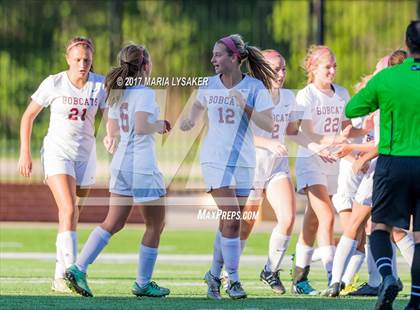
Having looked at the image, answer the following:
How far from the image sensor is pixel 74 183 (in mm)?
10133

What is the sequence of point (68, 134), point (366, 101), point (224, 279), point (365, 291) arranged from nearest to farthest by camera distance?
point (366, 101) → point (68, 134) → point (365, 291) → point (224, 279)

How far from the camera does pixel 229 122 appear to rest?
371 inches

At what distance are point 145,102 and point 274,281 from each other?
199cm

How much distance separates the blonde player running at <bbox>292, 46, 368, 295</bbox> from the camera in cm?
1045

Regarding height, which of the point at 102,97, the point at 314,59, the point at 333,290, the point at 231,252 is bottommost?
the point at 333,290

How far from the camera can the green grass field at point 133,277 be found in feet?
29.5

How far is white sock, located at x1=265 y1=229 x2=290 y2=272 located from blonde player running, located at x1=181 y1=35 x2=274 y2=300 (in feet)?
3.06

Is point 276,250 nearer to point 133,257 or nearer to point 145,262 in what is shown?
point 145,262


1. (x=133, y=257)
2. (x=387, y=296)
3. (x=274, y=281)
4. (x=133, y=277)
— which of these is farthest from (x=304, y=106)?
(x=133, y=257)

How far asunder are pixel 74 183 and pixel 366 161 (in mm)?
2343

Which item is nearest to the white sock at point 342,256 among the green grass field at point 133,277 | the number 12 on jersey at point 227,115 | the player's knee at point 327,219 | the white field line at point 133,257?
the green grass field at point 133,277

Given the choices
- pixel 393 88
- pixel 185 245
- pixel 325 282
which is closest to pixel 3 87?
pixel 185 245

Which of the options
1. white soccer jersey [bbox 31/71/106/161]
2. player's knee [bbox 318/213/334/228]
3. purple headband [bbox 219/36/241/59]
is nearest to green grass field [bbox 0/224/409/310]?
player's knee [bbox 318/213/334/228]

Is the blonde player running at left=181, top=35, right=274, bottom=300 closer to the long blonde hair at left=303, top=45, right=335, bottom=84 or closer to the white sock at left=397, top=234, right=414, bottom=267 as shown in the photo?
the long blonde hair at left=303, top=45, right=335, bottom=84
